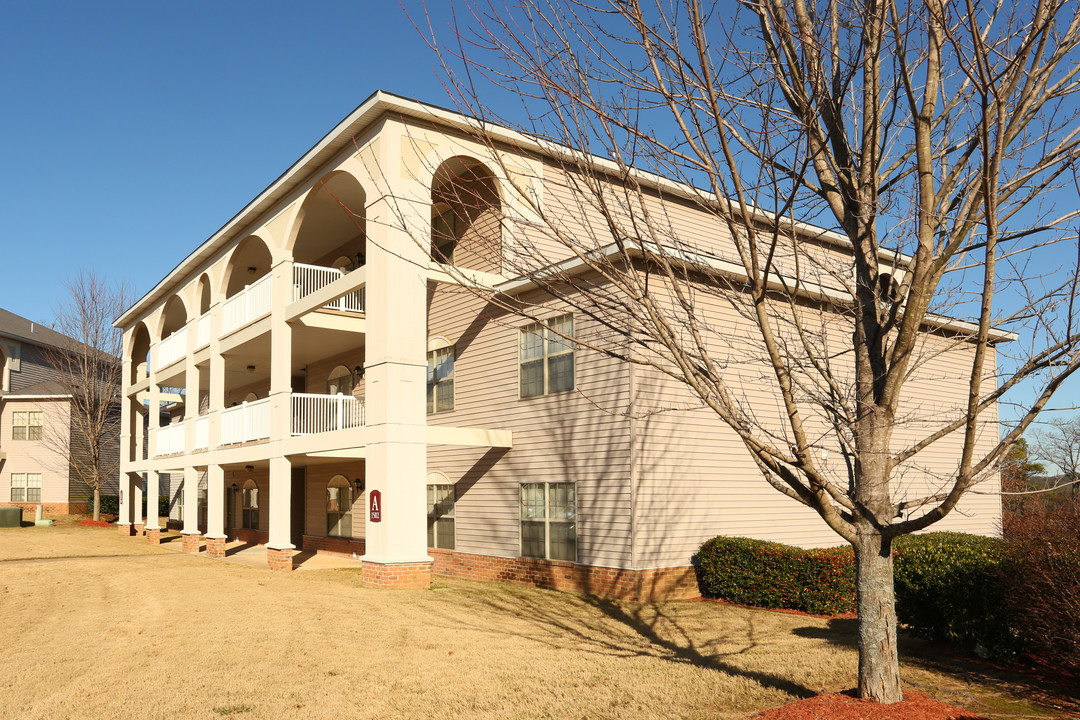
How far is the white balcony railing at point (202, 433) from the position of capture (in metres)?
23.9

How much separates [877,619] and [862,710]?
27.4 inches

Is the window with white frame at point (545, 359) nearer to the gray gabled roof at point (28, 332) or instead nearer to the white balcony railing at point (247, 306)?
the white balcony railing at point (247, 306)

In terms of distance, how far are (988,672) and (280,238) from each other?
55.1 feet

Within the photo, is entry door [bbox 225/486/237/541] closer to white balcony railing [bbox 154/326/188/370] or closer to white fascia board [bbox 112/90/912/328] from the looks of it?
white balcony railing [bbox 154/326/188/370]

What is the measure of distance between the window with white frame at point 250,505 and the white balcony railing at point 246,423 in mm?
8062

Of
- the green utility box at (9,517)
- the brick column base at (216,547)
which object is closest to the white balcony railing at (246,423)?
the brick column base at (216,547)

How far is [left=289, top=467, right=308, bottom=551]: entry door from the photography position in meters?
26.2

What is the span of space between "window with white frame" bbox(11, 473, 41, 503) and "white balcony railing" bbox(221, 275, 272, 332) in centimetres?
2468

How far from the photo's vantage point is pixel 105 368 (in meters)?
40.8

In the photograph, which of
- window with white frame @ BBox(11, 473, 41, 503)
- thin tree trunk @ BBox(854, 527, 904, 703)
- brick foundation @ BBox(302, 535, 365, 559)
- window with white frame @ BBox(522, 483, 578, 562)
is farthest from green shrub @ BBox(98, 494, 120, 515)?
thin tree trunk @ BBox(854, 527, 904, 703)

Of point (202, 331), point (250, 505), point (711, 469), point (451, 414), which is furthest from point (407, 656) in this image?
point (250, 505)

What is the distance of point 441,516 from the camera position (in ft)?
62.5

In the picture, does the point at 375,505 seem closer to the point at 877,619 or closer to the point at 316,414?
the point at 316,414

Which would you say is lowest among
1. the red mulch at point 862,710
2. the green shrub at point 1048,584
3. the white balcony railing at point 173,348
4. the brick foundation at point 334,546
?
the brick foundation at point 334,546
